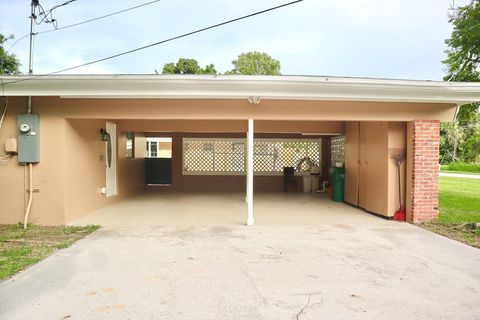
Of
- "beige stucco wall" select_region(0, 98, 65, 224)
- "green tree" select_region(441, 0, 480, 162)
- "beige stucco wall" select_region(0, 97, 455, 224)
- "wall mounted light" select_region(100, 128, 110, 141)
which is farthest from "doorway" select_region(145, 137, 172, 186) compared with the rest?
"green tree" select_region(441, 0, 480, 162)

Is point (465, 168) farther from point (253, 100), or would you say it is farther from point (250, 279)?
point (250, 279)

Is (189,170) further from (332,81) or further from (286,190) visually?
(332,81)

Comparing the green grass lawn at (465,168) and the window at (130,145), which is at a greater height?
the window at (130,145)

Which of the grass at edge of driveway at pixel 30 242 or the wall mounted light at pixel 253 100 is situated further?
the wall mounted light at pixel 253 100

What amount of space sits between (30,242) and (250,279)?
363 cm

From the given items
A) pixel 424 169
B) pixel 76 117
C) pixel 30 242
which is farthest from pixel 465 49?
pixel 30 242

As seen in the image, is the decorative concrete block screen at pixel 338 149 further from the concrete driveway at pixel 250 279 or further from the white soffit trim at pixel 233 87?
the concrete driveway at pixel 250 279

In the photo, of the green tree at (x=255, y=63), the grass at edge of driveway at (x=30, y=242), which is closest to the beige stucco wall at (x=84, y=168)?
the grass at edge of driveway at (x=30, y=242)

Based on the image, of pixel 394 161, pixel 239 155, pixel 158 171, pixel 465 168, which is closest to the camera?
pixel 394 161

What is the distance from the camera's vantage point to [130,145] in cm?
1122

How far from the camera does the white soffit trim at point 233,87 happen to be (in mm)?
5887

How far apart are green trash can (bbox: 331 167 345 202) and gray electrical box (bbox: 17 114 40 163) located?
7.22m

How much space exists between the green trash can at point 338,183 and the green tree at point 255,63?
25.1m

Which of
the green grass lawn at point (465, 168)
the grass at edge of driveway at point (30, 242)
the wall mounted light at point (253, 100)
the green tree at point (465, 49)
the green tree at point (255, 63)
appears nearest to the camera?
the grass at edge of driveway at point (30, 242)
